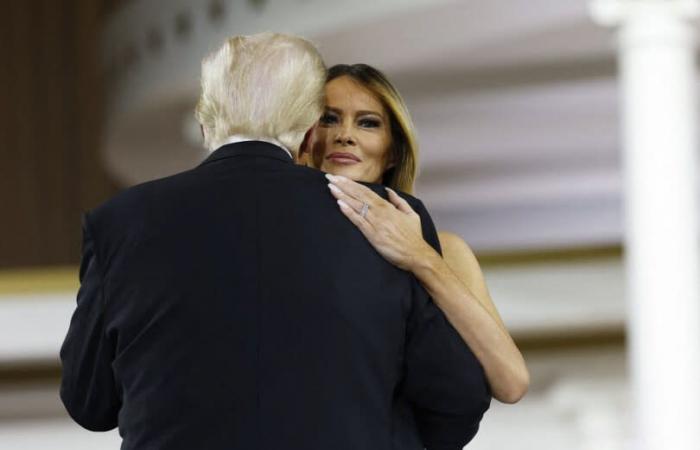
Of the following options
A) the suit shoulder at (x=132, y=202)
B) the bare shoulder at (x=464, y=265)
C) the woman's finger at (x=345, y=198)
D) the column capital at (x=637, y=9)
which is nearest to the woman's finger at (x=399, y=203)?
the woman's finger at (x=345, y=198)

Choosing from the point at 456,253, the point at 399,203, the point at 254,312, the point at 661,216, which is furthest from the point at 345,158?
the point at 661,216

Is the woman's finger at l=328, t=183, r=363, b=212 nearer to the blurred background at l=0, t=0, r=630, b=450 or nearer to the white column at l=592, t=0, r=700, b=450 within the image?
the white column at l=592, t=0, r=700, b=450

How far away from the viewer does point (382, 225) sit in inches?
85.0

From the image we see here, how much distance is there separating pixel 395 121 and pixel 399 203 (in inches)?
22.6

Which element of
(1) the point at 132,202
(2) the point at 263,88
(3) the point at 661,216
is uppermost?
(2) the point at 263,88

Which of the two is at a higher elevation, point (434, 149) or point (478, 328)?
point (478, 328)

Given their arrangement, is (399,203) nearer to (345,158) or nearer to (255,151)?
(255,151)

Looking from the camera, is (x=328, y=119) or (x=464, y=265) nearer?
(x=464, y=265)

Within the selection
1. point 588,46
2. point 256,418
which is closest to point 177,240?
point 256,418

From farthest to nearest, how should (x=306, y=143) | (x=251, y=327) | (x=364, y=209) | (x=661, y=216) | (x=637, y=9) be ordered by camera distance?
(x=637, y=9)
(x=661, y=216)
(x=306, y=143)
(x=364, y=209)
(x=251, y=327)

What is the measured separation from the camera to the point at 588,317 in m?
7.15

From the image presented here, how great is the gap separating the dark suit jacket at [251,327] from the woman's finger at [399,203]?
0.13 meters

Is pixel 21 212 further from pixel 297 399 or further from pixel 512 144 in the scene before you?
pixel 297 399

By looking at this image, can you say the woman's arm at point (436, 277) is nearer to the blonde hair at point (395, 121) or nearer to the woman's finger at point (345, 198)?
the woman's finger at point (345, 198)
